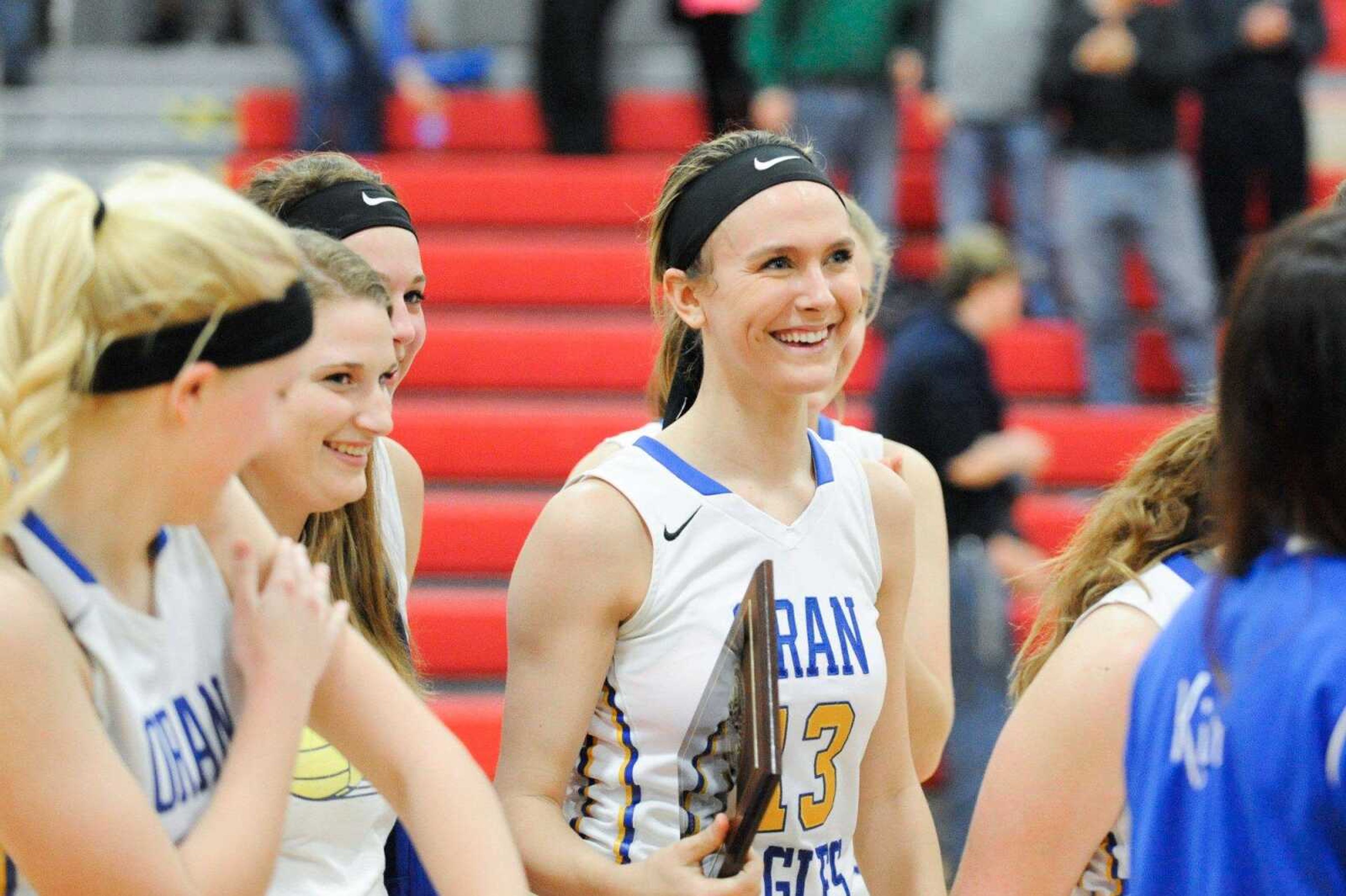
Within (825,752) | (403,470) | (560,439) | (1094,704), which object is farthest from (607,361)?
(1094,704)

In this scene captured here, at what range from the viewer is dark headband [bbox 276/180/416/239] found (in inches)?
96.7

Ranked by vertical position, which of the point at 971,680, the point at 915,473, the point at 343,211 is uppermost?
the point at 343,211

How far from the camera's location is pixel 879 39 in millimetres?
6875

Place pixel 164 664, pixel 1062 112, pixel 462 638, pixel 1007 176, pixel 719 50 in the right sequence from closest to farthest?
pixel 164 664 → pixel 462 638 → pixel 1062 112 → pixel 1007 176 → pixel 719 50

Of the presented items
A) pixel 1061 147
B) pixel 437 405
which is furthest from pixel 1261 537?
pixel 437 405

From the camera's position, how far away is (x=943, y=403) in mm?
5035

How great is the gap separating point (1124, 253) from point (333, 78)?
3.64 metres

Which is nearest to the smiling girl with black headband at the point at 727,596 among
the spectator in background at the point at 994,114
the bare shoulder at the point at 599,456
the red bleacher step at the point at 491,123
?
the bare shoulder at the point at 599,456

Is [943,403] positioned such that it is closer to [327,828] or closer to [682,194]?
[682,194]

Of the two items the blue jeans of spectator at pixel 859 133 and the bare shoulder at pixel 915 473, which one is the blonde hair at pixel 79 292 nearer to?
the bare shoulder at pixel 915 473

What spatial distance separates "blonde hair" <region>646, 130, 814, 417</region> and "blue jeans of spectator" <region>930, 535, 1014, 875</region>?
2.46 meters

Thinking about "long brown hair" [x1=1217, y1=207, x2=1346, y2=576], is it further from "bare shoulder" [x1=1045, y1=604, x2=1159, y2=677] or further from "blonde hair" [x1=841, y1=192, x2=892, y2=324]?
"blonde hair" [x1=841, y1=192, x2=892, y2=324]

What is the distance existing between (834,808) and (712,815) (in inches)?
7.0

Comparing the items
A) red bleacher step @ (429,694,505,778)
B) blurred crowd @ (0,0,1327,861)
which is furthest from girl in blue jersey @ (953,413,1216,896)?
blurred crowd @ (0,0,1327,861)
